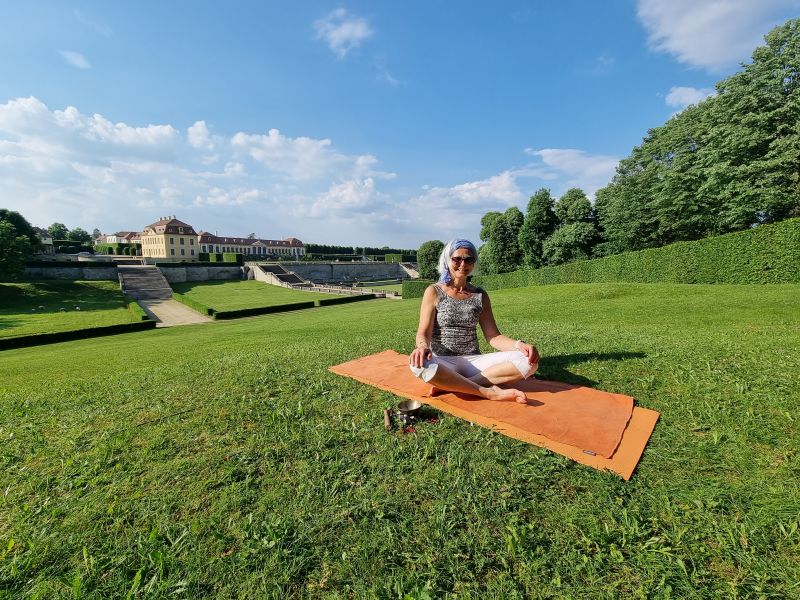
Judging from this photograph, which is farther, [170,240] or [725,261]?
[170,240]

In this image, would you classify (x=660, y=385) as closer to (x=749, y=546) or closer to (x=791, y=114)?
(x=749, y=546)

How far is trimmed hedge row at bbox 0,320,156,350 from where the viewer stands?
17.2 metres

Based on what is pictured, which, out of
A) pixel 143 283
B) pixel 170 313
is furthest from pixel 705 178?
pixel 143 283

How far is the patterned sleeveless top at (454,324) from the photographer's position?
4.02 m

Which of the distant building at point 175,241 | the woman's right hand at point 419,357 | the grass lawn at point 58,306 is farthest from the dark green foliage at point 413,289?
the distant building at point 175,241

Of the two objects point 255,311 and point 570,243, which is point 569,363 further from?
point 570,243

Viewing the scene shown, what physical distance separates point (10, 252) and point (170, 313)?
15.1m

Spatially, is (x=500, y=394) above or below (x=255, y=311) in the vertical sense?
above

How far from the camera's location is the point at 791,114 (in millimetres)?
17656

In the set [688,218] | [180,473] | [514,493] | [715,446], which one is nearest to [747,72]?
[688,218]

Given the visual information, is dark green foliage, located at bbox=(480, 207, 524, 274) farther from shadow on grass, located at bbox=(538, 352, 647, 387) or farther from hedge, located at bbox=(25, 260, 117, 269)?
hedge, located at bbox=(25, 260, 117, 269)

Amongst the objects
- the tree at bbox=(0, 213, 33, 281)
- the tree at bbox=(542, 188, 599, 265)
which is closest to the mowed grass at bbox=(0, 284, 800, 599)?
the tree at bbox=(542, 188, 599, 265)

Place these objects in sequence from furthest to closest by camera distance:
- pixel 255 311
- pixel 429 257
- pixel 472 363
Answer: pixel 429 257 < pixel 255 311 < pixel 472 363

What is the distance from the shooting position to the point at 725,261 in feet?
53.8
